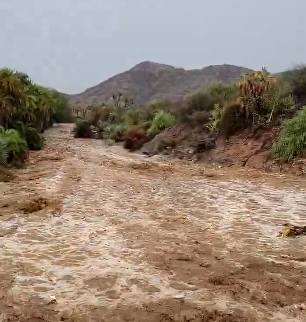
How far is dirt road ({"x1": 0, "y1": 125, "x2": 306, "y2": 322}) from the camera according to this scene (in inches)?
199

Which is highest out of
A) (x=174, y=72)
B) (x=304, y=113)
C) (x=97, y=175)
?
(x=174, y=72)

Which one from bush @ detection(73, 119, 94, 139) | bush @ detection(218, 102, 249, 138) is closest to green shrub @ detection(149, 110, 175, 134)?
bush @ detection(218, 102, 249, 138)

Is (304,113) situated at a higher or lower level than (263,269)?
higher

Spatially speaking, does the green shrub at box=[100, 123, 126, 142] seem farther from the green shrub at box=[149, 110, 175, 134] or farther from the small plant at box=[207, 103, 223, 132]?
the small plant at box=[207, 103, 223, 132]

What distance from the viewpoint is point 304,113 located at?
17484 millimetres

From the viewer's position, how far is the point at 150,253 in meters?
6.97

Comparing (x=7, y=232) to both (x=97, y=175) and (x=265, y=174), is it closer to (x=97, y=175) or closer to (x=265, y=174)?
(x=97, y=175)

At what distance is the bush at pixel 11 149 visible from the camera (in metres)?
17.3

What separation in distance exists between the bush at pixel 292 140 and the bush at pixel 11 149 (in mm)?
10675

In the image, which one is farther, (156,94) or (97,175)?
(156,94)

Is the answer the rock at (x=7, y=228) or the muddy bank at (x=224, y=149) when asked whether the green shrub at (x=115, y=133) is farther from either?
the rock at (x=7, y=228)

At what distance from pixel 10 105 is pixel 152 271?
1990cm

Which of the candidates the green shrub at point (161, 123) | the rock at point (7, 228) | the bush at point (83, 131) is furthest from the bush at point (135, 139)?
the rock at point (7, 228)

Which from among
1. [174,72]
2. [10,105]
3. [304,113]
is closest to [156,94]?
[174,72]
